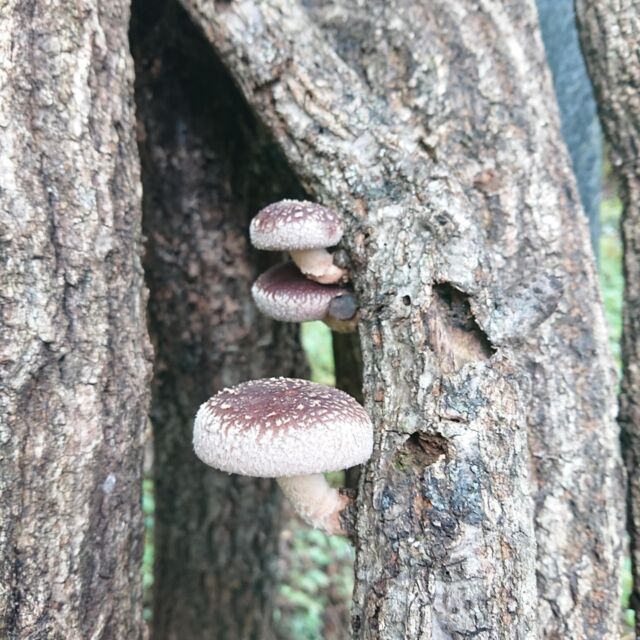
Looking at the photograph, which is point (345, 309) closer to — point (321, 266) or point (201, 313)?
point (321, 266)

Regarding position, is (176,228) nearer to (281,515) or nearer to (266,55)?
(266,55)

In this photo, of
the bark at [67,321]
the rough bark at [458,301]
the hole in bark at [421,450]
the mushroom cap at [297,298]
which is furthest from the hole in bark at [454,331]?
the bark at [67,321]

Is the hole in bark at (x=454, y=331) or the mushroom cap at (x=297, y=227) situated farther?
the mushroom cap at (x=297, y=227)

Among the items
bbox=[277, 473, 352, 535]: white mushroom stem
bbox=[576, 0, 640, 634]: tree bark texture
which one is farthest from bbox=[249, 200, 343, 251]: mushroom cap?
bbox=[576, 0, 640, 634]: tree bark texture

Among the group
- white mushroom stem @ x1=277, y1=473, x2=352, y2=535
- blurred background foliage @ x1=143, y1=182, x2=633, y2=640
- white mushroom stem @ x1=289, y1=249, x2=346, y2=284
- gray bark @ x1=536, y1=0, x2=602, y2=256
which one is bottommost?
blurred background foliage @ x1=143, y1=182, x2=633, y2=640

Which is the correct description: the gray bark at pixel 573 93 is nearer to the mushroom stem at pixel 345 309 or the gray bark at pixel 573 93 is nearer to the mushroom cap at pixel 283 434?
the mushroom stem at pixel 345 309

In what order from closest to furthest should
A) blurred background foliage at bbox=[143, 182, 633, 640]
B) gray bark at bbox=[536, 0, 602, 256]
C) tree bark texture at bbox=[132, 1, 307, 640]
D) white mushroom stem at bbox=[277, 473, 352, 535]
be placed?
white mushroom stem at bbox=[277, 473, 352, 535] → tree bark texture at bbox=[132, 1, 307, 640] → gray bark at bbox=[536, 0, 602, 256] → blurred background foliage at bbox=[143, 182, 633, 640]

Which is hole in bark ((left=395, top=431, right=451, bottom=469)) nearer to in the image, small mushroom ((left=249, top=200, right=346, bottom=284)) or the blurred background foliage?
small mushroom ((left=249, top=200, right=346, bottom=284))
